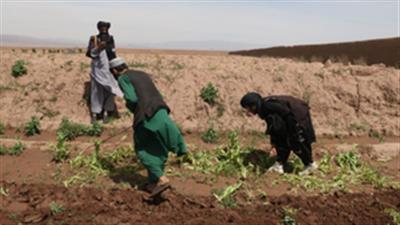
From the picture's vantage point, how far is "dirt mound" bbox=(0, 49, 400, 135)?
9.68 m

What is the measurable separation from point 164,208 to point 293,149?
1.87m

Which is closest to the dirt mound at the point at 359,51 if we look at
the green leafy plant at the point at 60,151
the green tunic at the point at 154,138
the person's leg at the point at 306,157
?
the person's leg at the point at 306,157

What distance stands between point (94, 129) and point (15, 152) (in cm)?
146

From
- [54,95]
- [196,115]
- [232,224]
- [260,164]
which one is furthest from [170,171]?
[54,95]

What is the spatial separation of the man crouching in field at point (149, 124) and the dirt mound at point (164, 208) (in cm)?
26

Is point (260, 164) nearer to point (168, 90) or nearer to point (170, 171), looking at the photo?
point (170, 171)

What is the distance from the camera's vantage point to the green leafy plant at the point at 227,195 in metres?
5.86

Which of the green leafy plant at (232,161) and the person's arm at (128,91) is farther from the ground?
the person's arm at (128,91)

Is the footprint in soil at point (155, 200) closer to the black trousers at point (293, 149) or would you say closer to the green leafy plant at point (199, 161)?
the green leafy plant at point (199, 161)

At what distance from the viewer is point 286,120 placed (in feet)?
21.6

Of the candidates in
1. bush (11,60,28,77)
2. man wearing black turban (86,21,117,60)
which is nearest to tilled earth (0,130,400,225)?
man wearing black turban (86,21,117,60)

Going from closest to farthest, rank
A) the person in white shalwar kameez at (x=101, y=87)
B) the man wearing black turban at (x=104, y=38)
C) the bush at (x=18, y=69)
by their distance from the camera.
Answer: the man wearing black turban at (x=104, y=38) < the person in white shalwar kameez at (x=101, y=87) < the bush at (x=18, y=69)

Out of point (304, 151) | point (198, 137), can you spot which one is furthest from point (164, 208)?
point (198, 137)

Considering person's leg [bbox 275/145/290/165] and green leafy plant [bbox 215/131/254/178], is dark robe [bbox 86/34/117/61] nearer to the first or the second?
green leafy plant [bbox 215/131/254/178]
